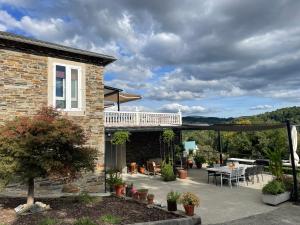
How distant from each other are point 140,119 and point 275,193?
9.08 m

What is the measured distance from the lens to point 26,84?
34.1 ft

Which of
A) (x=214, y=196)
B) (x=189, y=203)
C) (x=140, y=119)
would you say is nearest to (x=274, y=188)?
(x=214, y=196)

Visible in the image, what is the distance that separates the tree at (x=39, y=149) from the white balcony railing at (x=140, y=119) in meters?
7.58

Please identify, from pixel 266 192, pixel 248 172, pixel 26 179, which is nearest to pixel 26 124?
pixel 26 179

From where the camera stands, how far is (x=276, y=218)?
8562mm

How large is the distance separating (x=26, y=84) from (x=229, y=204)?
27.8ft

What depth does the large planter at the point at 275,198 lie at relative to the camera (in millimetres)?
10070

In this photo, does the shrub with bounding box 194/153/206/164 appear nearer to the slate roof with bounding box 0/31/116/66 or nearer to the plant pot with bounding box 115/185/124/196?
the plant pot with bounding box 115/185/124/196

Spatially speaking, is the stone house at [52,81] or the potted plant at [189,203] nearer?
the potted plant at [189,203]

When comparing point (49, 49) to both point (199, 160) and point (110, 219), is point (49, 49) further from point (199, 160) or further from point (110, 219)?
point (199, 160)

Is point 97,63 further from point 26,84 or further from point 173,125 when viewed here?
point 173,125

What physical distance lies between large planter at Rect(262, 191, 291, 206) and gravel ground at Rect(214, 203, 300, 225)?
399 mm

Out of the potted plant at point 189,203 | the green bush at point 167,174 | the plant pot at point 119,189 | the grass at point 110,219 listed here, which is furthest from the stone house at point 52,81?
the potted plant at point 189,203

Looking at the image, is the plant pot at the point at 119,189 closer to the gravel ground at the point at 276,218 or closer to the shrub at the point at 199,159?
the gravel ground at the point at 276,218
